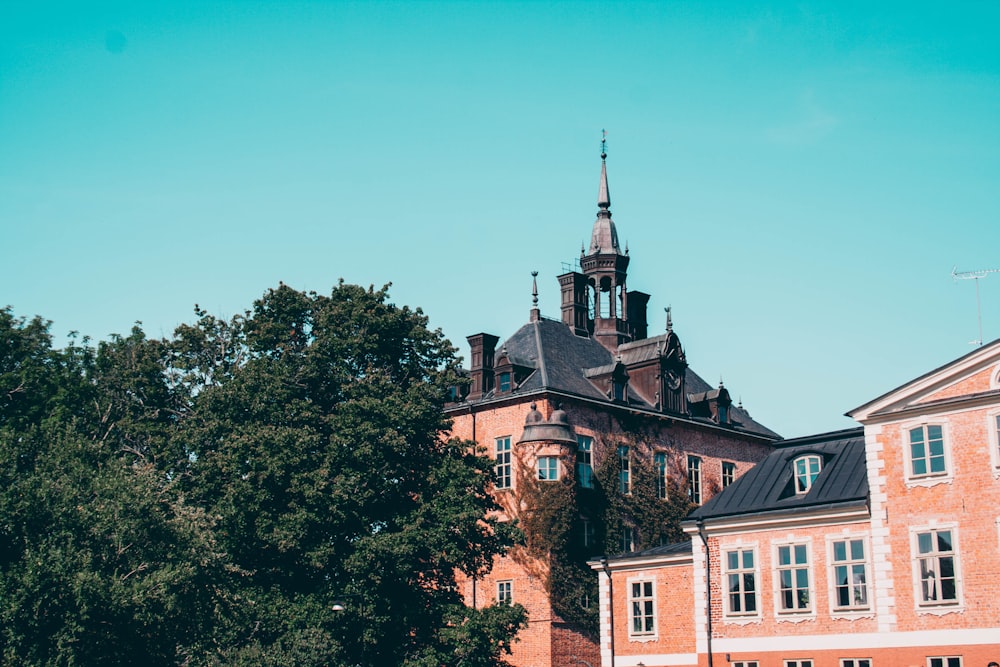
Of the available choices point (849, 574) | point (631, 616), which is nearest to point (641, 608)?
point (631, 616)

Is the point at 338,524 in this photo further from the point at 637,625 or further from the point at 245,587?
the point at 637,625

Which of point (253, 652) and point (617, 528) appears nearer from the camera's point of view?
point (253, 652)

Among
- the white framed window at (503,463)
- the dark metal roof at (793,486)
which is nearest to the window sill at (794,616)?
the dark metal roof at (793,486)

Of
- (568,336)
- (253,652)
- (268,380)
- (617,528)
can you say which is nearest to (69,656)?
(253,652)

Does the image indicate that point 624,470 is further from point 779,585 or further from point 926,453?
point 926,453

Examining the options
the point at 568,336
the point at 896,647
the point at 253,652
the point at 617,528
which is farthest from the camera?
the point at 568,336

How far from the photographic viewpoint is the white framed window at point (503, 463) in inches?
2036

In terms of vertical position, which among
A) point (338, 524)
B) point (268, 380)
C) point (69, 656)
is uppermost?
point (268, 380)

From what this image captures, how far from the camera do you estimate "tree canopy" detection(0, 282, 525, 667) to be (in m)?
32.9

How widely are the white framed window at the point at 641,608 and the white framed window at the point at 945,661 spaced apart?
10.0 meters

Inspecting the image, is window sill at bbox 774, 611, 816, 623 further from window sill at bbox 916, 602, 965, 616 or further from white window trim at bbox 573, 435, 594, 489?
white window trim at bbox 573, 435, 594, 489

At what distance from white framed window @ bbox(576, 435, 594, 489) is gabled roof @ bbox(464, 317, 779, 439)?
196 cm

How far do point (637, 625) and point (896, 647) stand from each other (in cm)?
982

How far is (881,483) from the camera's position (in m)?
35.2
